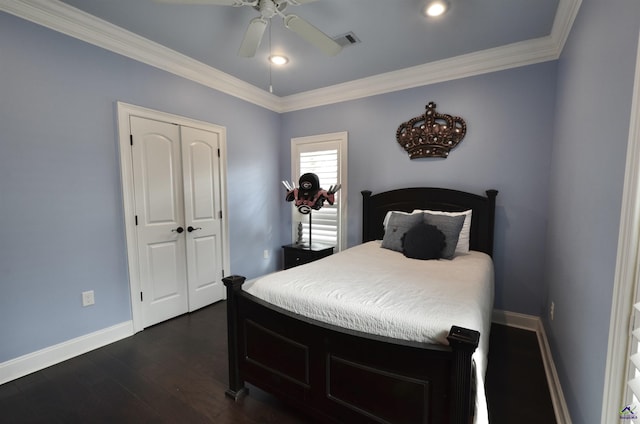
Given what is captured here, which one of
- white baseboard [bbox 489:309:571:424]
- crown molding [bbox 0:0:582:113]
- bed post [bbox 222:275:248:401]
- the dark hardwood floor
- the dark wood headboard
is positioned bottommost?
the dark hardwood floor

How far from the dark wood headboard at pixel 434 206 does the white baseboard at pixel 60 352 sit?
8.68 ft

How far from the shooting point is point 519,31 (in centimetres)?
238

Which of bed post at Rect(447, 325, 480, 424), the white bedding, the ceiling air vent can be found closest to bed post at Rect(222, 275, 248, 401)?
the white bedding

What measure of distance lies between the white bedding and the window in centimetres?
145

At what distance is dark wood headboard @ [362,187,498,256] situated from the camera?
279 cm

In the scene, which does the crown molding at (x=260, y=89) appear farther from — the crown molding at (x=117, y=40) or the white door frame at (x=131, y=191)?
the white door frame at (x=131, y=191)

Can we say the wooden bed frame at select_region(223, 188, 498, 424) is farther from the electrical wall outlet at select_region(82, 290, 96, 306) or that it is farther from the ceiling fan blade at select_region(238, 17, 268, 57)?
the ceiling fan blade at select_region(238, 17, 268, 57)

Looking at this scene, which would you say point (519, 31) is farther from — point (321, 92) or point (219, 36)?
point (219, 36)

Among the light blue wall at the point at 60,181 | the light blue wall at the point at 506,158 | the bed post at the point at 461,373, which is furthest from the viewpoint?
the light blue wall at the point at 506,158

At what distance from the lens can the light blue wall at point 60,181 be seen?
1.96 meters

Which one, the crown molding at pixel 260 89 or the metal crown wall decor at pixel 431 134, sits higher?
the crown molding at pixel 260 89

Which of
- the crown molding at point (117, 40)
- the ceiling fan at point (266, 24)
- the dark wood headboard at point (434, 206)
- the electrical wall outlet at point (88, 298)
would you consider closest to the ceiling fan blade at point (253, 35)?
the ceiling fan at point (266, 24)

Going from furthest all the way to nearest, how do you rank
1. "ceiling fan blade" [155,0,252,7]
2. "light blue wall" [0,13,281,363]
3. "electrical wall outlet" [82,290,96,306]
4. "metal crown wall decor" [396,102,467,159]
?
"metal crown wall decor" [396,102,467,159]
"electrical wall outlet" [82,290,96,306]
"light blue wall" [0,13,281,363]
"ceiling fan blade" [155,0,252,7]

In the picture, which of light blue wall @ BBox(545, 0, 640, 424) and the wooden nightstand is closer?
light blue wall @ BBox(545, 0, 640, 424)
